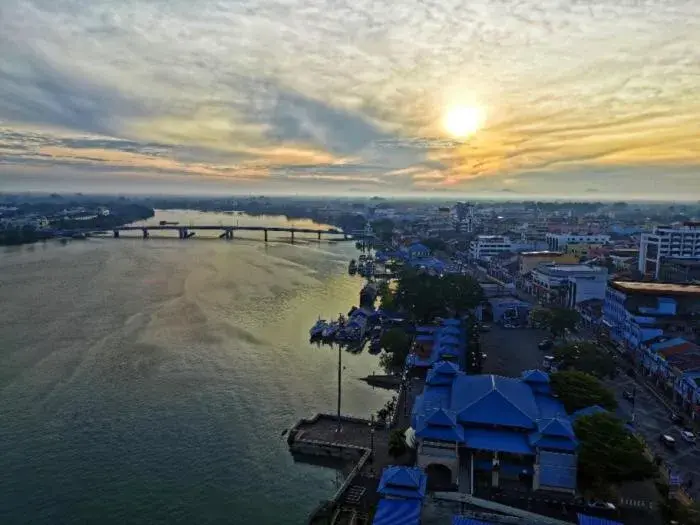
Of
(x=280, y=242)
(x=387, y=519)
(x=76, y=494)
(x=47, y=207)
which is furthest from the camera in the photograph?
(x=47, y=207)

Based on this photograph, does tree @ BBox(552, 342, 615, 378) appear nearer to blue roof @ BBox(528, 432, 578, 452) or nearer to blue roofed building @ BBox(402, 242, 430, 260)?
blue roof @ BBox(528, 432, 578, 452)

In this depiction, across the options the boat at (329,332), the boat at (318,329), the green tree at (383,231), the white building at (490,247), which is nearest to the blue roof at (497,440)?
the boat at (329,332)

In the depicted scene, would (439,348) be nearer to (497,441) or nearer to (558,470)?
(497,441)

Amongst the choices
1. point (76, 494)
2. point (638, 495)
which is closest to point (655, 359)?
point (638, 495)

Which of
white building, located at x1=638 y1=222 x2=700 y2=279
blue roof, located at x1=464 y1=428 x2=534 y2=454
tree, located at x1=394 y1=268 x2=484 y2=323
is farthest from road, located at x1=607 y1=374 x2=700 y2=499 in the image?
white building, located at x1=638 y1=222 x2=700 y2=279

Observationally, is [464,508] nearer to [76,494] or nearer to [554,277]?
[76,494]
